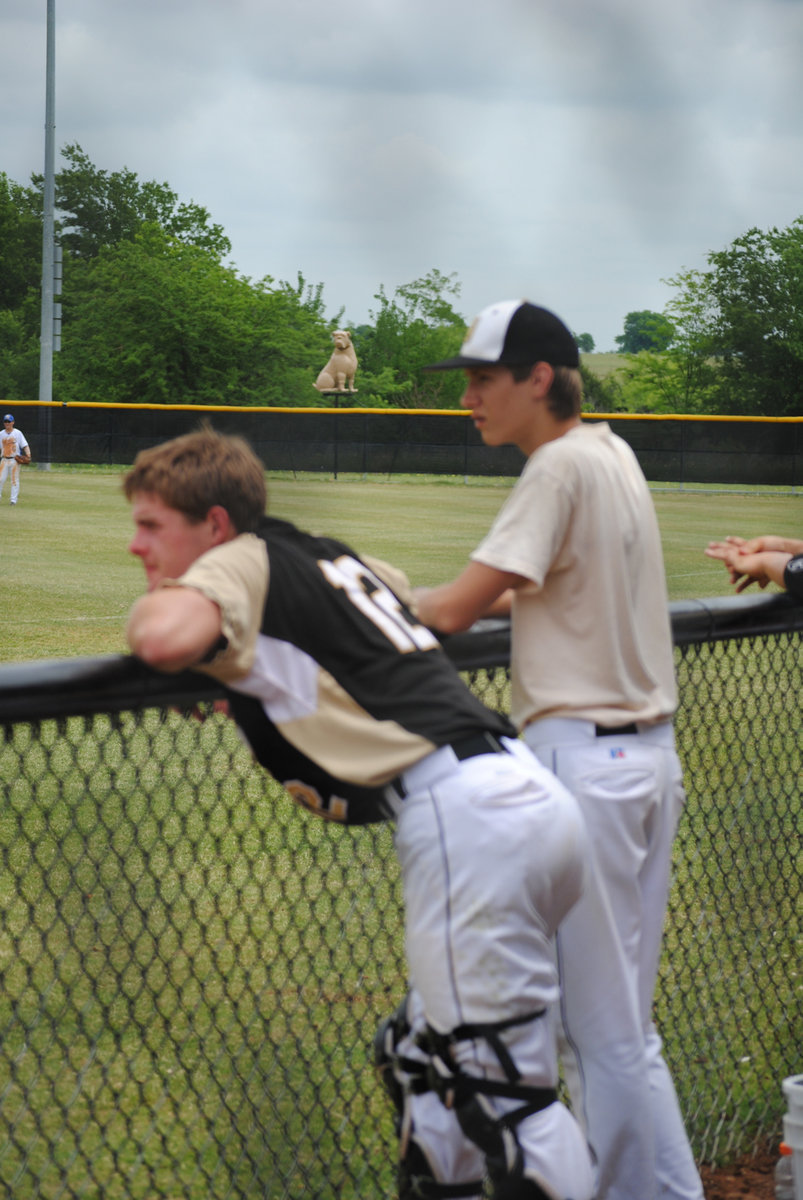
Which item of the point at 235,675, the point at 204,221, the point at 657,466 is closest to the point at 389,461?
the point at 657,466

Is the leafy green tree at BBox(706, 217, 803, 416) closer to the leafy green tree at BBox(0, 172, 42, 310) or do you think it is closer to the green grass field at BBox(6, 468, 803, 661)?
the green grass field at BBox(6, 468, 803, 661)

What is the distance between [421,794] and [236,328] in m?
42.6

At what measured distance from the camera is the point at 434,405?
50906mm

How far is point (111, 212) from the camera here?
Result: 6100cm

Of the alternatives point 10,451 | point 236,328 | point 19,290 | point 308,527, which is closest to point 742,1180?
point 308,527

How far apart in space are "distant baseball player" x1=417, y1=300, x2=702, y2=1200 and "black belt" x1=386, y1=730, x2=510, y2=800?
0.87 feet

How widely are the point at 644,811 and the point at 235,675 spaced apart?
30.8 inches

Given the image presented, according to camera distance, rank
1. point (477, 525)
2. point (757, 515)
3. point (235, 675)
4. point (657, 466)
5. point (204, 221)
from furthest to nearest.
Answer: point (204, 221) → point (657, 466) → point (757, 515) → point (477, 525) → point (235, 675)

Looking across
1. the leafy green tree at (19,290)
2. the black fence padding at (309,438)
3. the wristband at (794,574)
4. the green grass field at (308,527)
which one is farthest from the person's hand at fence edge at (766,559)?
the leafy green tree at (19,290)

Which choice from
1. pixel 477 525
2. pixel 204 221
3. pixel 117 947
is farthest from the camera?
pixel 204 221

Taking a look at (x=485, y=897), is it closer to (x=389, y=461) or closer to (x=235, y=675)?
(x=235, y=675)

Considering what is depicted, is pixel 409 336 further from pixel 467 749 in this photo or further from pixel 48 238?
pixel 467 749

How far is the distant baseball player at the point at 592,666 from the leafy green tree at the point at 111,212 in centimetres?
6042

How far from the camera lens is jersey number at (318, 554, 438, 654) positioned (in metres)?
1.88
